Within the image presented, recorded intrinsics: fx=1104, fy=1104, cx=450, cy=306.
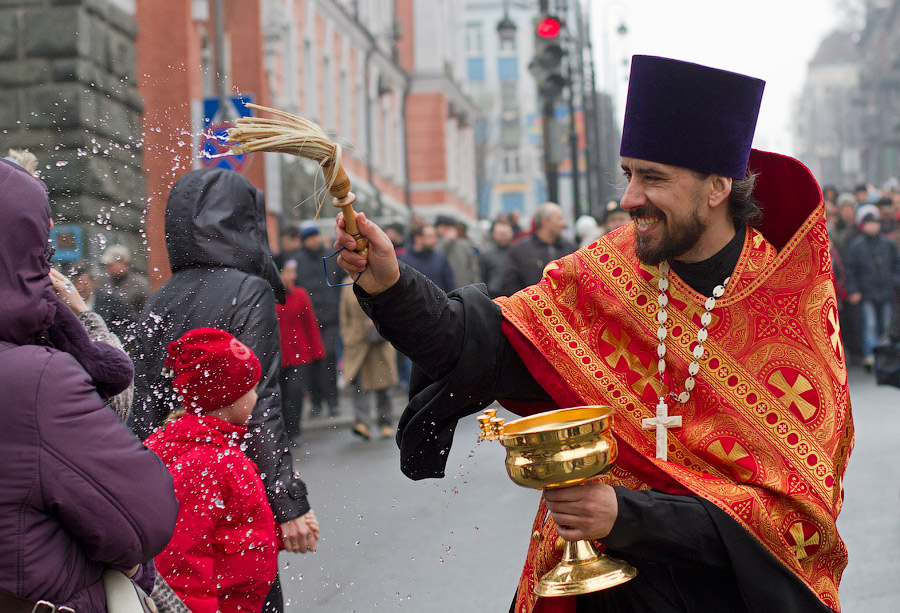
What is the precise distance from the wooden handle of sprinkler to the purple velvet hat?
2.64ft

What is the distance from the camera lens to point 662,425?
108 inches

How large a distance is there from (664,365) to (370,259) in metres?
0.81

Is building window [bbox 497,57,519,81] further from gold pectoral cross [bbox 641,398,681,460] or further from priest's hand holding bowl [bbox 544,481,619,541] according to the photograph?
priest's hand holding bowl [bbox 544,481,619,541]

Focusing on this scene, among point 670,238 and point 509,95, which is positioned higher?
point 509,95

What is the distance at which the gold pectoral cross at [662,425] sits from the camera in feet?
8.94

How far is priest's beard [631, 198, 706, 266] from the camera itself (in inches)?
113

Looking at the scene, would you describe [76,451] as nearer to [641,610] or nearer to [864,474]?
[641,610]

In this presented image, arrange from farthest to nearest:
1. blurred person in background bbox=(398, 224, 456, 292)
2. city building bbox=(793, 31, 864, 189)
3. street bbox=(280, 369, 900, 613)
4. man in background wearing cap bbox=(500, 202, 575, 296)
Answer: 1. city building bbox=(793, 31, 864, 189)
2. blurred person in background bbox=(398, 224, 456, 292)
3. man in background wearing cap bbox=(500, 202, 575, 296)
4. street bbox=(280, 369, 900, 613)

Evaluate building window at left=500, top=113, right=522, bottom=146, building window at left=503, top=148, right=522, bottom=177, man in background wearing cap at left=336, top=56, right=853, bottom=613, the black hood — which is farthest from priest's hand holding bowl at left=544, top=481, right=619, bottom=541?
building window at left=503, top=148, right=522, bottom=177

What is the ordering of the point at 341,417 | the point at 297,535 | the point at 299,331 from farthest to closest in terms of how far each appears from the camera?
the point at 341,417 → the point at 299,331 → the point at 297,535

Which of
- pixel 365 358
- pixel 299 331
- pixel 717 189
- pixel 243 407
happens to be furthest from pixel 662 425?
pixel 299 331

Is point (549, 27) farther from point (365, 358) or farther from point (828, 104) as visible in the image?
point (828, 104)

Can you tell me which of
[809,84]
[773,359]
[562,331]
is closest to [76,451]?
[562,331]

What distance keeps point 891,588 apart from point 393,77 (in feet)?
115
